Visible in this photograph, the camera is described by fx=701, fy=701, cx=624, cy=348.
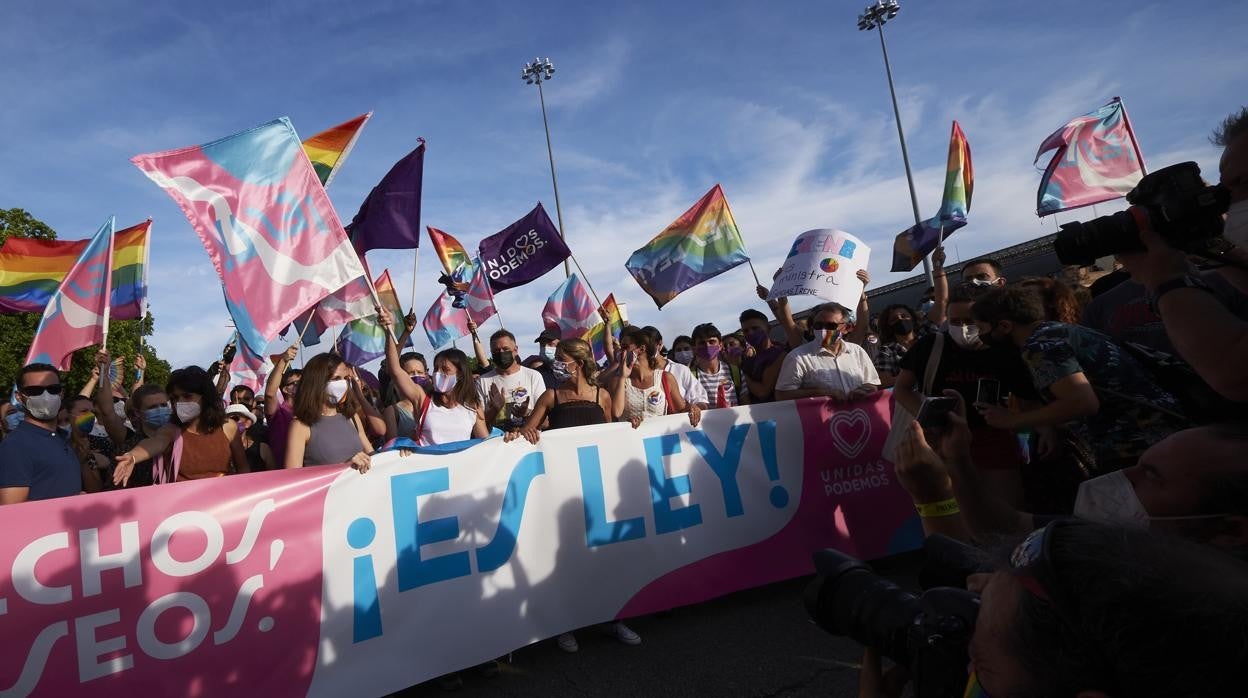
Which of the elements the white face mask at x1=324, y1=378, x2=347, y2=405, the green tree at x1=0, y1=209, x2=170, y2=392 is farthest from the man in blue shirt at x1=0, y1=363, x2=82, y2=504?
the green tree at x1=0, y1=209, x2=170, y2=392

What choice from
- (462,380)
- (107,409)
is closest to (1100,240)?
(462,380)

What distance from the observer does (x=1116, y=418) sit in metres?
2.59

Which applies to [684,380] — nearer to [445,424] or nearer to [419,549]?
[445,424]

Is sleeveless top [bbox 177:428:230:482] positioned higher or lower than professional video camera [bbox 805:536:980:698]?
higher

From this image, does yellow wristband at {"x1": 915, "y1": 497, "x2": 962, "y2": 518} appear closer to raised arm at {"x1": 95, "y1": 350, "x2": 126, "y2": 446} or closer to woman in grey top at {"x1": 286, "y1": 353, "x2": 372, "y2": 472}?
woman in grey top at {"x1": 286, "y1": 353, "x2": 372, "y2": 472}

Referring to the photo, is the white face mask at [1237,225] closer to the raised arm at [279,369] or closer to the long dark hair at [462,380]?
the long dark hair at [462,380]

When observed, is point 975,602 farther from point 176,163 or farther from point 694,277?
point 694,277

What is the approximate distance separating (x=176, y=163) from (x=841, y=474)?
195 inches

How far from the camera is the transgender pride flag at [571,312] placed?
10.9 meters

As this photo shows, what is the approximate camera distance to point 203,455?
4152 mm

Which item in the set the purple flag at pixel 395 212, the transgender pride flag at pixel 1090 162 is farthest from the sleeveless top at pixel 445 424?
the transgender pride flag at pixel 1090 162

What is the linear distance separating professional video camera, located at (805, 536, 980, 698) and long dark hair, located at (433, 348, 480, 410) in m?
4.00

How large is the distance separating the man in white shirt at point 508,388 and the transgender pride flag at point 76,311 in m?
3.28

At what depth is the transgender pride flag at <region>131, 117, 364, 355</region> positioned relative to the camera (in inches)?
177
